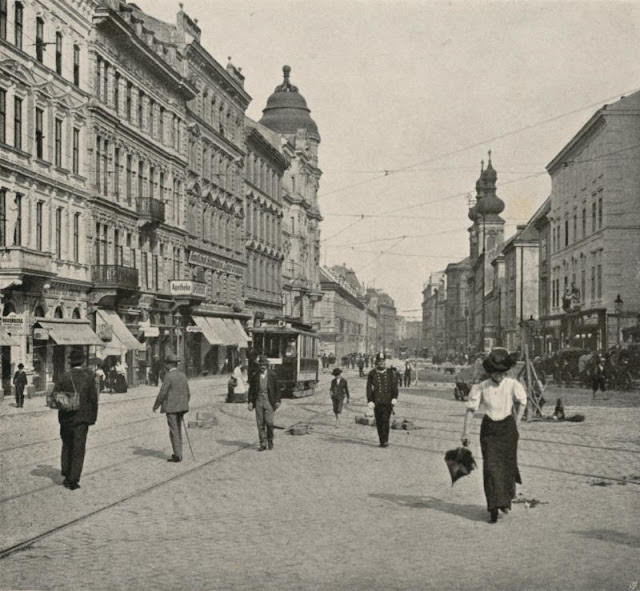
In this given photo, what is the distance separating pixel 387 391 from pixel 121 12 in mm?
32151

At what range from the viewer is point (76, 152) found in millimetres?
38156

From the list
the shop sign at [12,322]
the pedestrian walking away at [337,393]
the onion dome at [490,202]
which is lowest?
the pedestrian walking away at [337,393]

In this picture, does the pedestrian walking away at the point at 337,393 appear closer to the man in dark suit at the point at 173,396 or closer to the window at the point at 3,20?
the man in dark suit at the point at 173,396

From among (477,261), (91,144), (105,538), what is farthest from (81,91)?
(477,261)

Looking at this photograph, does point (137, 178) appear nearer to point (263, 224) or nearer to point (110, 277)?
point (110, 277)

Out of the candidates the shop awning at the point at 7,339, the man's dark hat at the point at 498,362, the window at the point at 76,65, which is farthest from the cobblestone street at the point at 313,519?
the window at the point at 76,65

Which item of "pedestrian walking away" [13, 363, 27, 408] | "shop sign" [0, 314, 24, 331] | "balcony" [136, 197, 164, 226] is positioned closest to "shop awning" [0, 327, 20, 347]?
"shop sign" [0, 314, 24, 331]

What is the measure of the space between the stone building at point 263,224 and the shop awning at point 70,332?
27.7m

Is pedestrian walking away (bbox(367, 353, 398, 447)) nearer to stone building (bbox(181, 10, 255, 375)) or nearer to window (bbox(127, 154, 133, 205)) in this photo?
window (bbox(127, 154, 133, 205))

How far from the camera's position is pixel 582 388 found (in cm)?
4697

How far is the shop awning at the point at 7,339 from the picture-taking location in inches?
1233

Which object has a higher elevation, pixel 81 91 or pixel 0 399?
pixel 81 91

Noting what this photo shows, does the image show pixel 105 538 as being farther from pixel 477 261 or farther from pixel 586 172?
pixel 477 261

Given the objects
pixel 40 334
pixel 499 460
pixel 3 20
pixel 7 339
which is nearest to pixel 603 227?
pixel 40 334
